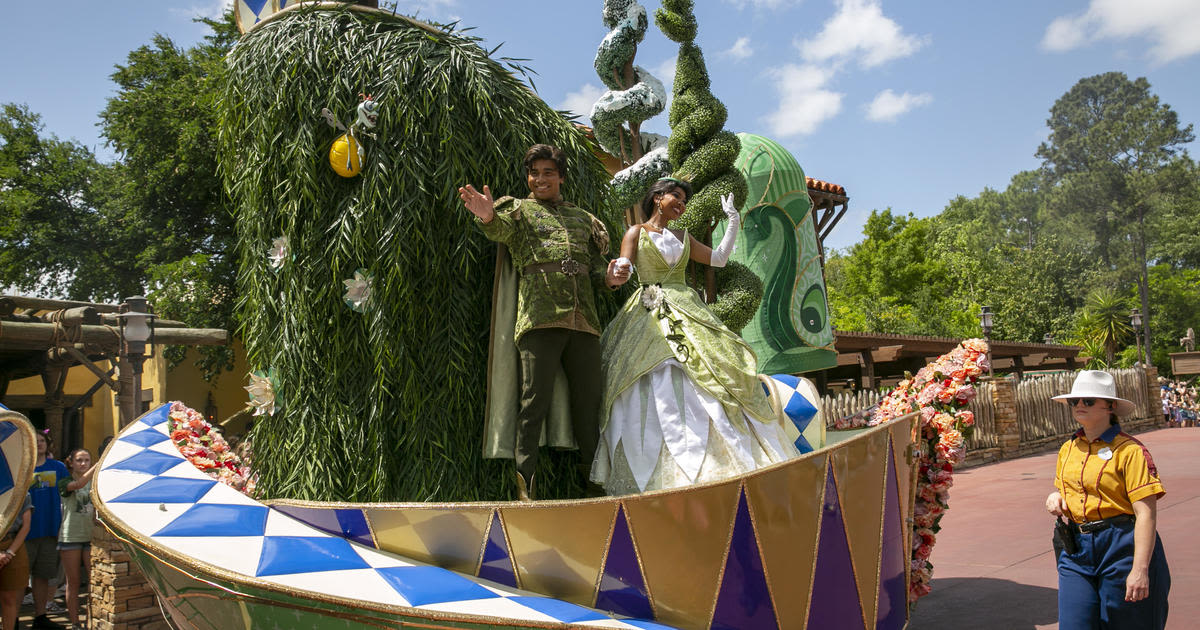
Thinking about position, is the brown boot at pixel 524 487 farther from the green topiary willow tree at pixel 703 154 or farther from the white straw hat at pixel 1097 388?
the green topiary willow tree at pixel 703 154

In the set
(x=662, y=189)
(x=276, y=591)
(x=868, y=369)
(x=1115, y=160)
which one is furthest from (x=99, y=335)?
(x=1115, y=160)

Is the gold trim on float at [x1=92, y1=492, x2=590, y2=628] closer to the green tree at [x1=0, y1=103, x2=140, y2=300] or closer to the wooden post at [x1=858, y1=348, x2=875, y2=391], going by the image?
the wooden post at [x1=858, y1=348, x2=875, y2=391]

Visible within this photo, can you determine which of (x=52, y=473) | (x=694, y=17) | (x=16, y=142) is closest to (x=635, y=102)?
(x=694, y=17)

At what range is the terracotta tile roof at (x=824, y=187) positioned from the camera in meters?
15.9

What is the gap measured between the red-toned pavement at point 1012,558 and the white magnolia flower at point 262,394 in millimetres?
3445

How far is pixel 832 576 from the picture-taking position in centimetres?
242

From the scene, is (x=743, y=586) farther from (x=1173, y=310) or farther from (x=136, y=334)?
(x=1173, y=310)

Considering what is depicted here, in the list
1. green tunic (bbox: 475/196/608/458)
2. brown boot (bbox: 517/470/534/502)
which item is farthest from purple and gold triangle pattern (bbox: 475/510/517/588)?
green tunic (bbox: 475/196/608/458)

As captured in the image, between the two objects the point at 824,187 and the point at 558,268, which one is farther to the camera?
the point at 824,187

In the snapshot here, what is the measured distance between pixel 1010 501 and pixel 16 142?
2383cm

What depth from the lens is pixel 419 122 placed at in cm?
300

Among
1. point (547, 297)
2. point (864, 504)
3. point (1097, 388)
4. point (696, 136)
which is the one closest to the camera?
point (864, 504)

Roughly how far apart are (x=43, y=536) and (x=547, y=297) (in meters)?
5.49

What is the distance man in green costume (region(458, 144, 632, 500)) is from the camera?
2.87m
